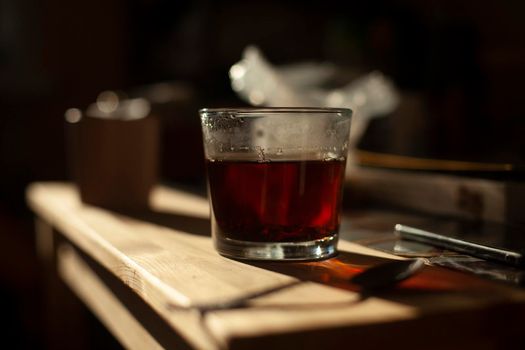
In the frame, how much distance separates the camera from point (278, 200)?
1.81 ft

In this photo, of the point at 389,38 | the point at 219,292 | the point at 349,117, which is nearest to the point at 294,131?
the point at 349,117

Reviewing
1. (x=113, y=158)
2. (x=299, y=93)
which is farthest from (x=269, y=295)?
(x=299, y=93)

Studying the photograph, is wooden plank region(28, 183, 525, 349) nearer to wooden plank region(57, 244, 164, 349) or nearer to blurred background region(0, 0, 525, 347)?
wooden plank region(57, 244, 164, 349)

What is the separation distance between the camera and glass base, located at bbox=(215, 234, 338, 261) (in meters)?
0.54

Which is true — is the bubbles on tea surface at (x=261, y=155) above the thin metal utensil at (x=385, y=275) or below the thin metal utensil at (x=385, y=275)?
above

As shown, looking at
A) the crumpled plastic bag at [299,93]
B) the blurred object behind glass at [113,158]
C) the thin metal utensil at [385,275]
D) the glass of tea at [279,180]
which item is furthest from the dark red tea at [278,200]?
the crumpled plastic bag at [299,93]

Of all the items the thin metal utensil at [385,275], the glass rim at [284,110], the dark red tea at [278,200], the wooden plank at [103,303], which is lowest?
the wooden plank at [103,303]

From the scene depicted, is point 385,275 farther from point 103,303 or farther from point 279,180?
point 103,303

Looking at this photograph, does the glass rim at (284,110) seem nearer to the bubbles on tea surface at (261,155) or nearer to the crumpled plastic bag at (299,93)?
the bubbles on tea surface at (261,155)

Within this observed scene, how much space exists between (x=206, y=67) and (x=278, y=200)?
6.56ft

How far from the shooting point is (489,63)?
1438mm

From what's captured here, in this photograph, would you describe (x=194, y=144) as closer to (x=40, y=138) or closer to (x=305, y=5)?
(x=305, y=5)

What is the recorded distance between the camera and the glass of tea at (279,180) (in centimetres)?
54

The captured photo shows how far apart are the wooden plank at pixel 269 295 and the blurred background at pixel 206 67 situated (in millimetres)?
487
